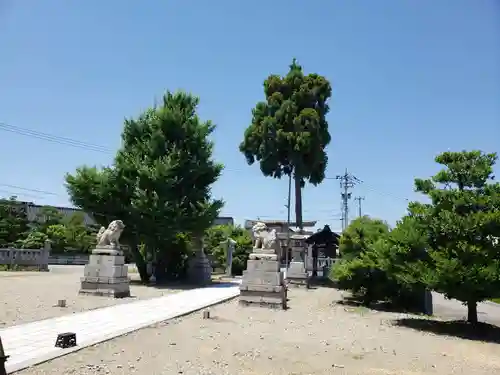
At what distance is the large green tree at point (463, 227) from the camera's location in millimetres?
9930

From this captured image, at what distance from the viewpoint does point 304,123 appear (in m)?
27.5

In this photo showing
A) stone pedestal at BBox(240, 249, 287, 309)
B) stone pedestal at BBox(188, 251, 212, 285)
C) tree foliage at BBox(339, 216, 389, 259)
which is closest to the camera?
stone pedestal at BBox(240, 249, 287, 309)

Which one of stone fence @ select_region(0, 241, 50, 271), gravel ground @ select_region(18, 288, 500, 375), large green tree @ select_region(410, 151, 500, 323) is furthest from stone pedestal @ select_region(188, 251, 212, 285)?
large green tree @ select_region(410, 151, 500, 323)

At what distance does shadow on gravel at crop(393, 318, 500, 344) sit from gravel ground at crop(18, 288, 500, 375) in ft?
1.46

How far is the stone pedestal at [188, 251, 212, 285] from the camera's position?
23422 millimetres

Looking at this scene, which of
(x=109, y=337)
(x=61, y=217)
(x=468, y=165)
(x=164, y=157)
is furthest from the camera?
(x=61, y=217)

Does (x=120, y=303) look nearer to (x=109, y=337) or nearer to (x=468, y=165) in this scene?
(x=109, y=337)

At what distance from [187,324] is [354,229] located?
8.83 metres

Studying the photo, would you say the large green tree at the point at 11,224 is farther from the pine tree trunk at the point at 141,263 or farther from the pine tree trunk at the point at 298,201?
the pine tree trunk at the point at 298,201

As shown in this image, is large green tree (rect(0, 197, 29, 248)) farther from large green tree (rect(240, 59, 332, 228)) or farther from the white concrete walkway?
the white concrete walkway

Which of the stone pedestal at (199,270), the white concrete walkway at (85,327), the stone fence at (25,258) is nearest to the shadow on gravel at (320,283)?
the stone pedestal at (199,270)

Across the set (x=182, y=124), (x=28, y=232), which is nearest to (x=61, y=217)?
(x=28, y=232)

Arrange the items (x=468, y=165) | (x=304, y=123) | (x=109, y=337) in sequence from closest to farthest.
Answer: (x=109, y=337) < (x=468, y=165) < (x=304, y=123)

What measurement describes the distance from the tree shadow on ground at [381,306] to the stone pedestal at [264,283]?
3.38m
